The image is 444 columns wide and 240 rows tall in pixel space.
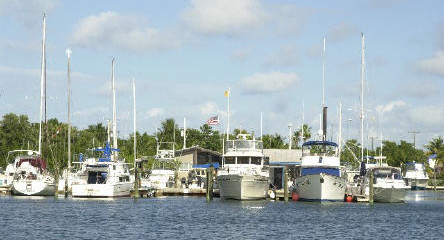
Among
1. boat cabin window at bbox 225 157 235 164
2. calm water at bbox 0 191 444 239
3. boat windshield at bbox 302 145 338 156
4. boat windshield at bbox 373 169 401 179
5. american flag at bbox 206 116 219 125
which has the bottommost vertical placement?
calm water at bbox 0 191 444 239

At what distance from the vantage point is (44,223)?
189ft

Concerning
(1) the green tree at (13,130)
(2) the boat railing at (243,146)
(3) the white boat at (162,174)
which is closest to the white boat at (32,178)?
(3) the white boat at (162,174)

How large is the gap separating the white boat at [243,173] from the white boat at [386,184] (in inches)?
430

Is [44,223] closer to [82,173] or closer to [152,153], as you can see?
[82,173]

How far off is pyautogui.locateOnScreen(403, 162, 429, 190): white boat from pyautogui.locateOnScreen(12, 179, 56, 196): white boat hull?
289ft

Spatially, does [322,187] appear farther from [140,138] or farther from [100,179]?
[140,138]

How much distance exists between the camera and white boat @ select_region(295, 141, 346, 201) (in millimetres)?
75000

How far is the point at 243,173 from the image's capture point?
254 ft

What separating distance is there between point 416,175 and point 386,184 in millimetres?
79050

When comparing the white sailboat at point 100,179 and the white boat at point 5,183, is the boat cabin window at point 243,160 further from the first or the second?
the white boat at point 5,183

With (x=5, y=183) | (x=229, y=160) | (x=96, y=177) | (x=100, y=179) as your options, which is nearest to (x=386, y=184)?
(x=229, y=160)

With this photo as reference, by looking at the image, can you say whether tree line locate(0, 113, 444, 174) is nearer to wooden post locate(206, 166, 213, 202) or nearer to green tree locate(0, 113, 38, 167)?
green tree locate(0, 113, 38, 167)

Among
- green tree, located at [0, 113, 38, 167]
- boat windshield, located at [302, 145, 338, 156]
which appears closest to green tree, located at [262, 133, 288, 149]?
green tree, located at [0, 113, 38, 167]

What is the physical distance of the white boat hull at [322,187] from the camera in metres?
74.9
